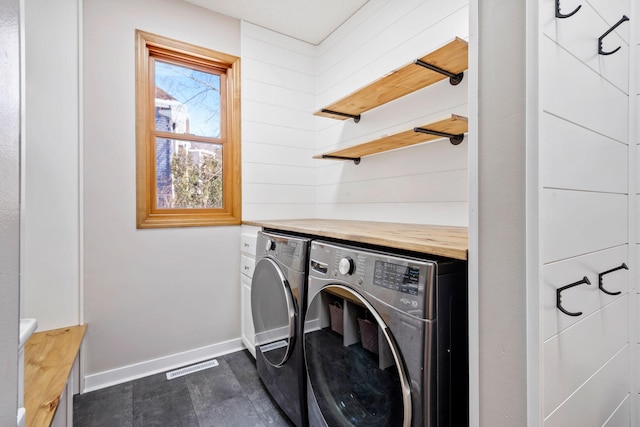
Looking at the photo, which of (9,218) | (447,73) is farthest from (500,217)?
(447,73)

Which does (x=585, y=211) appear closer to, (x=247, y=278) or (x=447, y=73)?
(x=447, y=73)

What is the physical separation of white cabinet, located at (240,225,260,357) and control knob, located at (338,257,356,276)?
3.39ft

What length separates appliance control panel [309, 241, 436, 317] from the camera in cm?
79

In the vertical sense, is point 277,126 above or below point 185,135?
above

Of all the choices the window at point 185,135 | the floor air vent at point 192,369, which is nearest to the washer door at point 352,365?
the floor air vent at point 192,369

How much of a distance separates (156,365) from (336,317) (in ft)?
5.10

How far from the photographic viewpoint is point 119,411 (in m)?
1.59

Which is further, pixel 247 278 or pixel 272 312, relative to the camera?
pixel 247 278

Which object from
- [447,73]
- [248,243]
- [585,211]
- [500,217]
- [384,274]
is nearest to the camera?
[500,217]

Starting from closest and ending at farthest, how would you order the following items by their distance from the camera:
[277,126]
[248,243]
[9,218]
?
1. [9,218]
2. [248,243]
3. [277,126]

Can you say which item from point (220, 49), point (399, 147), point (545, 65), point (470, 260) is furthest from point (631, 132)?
point (220, 49)

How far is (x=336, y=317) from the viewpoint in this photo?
1118 millimetres

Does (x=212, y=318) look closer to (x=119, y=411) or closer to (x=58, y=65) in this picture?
(x=119, y=411)

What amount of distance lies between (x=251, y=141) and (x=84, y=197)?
1.14m
